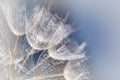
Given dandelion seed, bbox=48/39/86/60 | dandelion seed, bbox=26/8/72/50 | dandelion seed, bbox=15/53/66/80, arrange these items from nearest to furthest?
dandelion seed, bbox=26/8/72/50
dandelion seed, bbox=48/39/86/60
dandelion seed, bbox=15/53/66/80

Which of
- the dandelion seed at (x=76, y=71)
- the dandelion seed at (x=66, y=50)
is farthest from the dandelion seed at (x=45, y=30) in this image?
the dandelion seed at (x=76, y=71)

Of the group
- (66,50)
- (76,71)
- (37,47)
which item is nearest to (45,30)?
(37,47)

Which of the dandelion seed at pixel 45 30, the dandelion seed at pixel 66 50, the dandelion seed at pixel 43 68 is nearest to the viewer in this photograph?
the dandelion seed at pixel 45 30

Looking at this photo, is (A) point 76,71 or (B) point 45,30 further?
(A) point 76,71

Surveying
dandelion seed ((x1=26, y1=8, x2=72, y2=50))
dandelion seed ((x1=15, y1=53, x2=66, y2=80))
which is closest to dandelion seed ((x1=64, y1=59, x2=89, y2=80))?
dandelion seed ((x1=15, y1=53, x2=66, y2=80))

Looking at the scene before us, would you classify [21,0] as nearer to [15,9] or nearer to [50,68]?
[15,9]

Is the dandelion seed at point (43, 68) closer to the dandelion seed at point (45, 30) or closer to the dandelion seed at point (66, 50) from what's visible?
the dandelion seed at point (66, 50)

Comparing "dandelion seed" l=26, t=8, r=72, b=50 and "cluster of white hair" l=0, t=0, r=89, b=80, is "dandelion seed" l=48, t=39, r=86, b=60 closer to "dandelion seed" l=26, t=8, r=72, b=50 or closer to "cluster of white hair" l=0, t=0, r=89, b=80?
"cluster of white hair" l=0, t=0, r=89, b=80

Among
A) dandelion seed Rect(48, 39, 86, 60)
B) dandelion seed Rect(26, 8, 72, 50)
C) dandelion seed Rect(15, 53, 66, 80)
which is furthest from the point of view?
dandelion seed Rect(15, 53, 66, 80)

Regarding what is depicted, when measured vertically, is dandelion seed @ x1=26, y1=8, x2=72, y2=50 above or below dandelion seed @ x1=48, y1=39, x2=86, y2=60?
above

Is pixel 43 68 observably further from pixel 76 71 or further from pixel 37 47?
pixel 76 71
